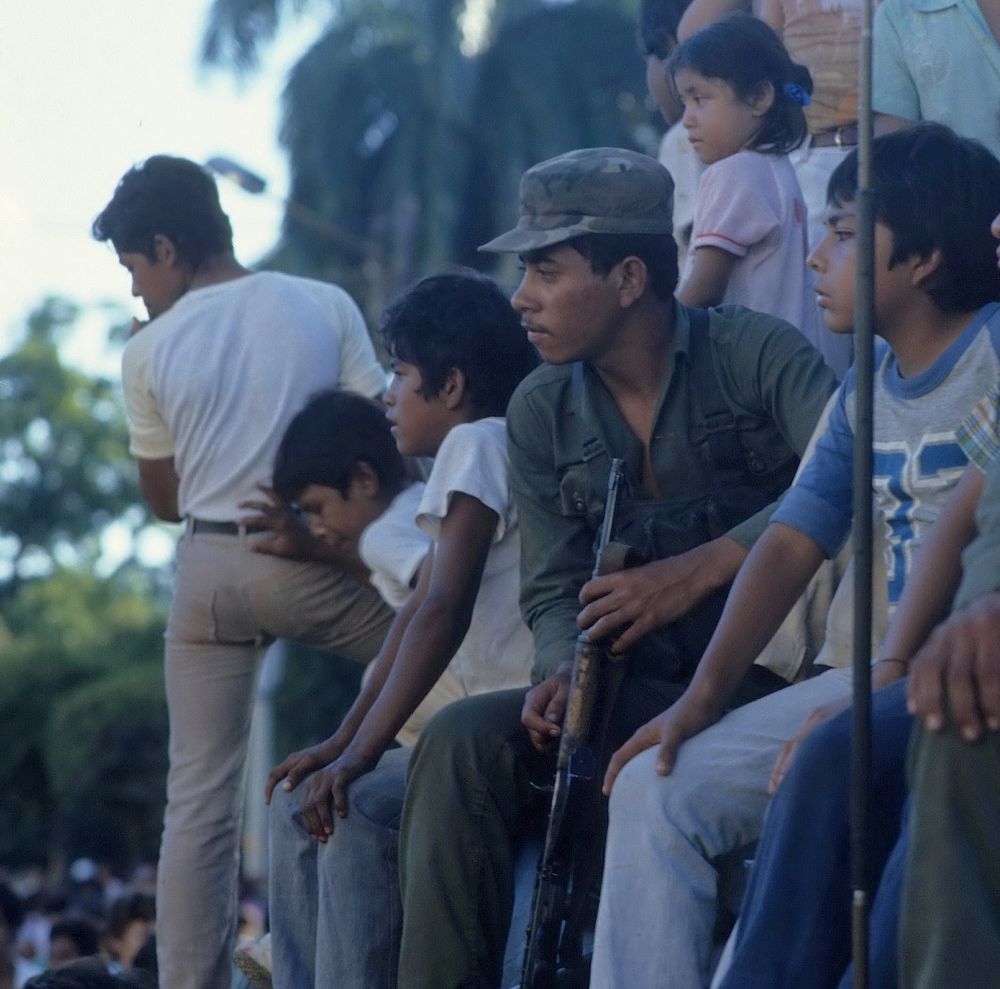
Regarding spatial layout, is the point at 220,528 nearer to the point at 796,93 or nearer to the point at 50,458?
the point at 796,93

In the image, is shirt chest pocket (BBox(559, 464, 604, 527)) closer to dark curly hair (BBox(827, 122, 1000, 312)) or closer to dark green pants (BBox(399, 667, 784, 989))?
dark green pants (BBox(399, 667, 784, 989))

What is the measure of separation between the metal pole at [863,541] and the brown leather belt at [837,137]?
87.9 inches

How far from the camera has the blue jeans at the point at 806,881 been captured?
2.90 m

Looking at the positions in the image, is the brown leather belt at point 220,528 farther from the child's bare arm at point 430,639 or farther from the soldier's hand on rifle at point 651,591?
the soldier's hand on rifle at point 651,591

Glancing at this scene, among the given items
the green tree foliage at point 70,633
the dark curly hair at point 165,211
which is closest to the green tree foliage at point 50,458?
the green tree foliage at point 70,633

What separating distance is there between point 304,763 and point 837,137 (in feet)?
6.59

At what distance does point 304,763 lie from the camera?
15.3ft

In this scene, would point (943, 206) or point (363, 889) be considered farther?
point (363, 889)

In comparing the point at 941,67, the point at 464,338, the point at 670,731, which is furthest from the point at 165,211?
the point at 670,731

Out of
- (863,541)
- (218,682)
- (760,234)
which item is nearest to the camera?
(863,541)

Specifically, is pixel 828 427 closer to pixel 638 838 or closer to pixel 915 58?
pixel 638 838

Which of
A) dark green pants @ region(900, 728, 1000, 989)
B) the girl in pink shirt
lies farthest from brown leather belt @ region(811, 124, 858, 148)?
dark green pants @ region(900, 728, 1000, 989)

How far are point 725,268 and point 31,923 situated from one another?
11.8 metres

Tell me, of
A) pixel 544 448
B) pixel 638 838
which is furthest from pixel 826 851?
pixel 544 448
